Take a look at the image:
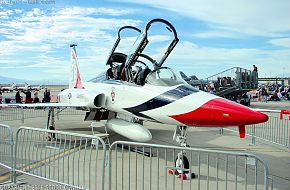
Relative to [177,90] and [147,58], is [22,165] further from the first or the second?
[147,58]

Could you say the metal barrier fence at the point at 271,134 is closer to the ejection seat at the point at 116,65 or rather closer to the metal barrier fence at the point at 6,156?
the ejection seat at the point at 116,65

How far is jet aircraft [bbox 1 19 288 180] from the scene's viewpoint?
5566 millimetres

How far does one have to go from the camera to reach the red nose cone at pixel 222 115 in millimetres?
5301

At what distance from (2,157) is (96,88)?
3.35 m

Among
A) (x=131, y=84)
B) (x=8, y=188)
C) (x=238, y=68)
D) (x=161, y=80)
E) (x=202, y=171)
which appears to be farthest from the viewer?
(x=238, y=68)

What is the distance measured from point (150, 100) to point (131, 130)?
110cm

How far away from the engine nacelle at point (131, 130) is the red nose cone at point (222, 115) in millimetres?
1523

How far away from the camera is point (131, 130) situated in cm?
751

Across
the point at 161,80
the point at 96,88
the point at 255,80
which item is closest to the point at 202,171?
the point at 161,80

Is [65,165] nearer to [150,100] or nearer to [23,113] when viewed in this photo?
[150,100]

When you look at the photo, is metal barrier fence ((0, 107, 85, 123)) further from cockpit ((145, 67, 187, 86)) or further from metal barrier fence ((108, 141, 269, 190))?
metal barrier fence ((108, 141, 269, 190))

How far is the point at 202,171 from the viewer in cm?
640

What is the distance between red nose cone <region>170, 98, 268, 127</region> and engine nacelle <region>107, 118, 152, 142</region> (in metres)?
1.52

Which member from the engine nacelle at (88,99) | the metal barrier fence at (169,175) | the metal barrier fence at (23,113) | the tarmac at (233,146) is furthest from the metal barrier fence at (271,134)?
the metal barrier fence at (23,113)
